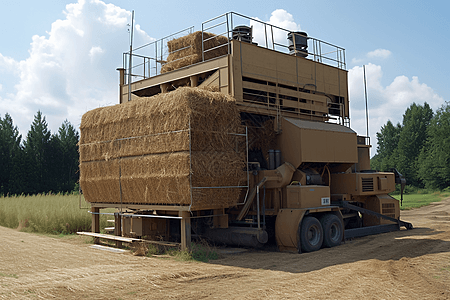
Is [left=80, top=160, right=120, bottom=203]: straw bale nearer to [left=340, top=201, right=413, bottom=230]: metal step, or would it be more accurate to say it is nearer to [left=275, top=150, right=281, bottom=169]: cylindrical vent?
[left=275, top=150, right=281, bottom=169]: cylindrical vent

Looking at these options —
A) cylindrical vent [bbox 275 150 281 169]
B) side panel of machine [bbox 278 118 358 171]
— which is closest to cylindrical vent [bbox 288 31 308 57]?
side panel of machine [bbox 278 118 358 171]

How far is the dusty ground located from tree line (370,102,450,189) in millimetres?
50414

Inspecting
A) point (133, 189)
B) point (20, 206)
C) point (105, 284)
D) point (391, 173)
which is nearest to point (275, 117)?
point (133, 189)

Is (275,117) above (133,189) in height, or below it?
above

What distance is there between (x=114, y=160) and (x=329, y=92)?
9.55 meters

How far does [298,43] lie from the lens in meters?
18.1

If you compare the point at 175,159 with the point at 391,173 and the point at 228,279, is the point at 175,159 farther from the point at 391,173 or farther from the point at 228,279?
the point at 391,173

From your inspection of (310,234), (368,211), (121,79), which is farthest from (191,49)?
(368,211)

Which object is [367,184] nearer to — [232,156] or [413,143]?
[232,156]

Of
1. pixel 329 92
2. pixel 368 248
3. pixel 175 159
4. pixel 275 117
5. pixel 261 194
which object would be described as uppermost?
pixel 329 92

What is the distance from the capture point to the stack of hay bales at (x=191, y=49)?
16098 millimetres

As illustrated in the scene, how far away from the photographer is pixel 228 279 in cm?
887

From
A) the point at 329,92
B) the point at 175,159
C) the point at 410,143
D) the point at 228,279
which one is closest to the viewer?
the point at 228,279

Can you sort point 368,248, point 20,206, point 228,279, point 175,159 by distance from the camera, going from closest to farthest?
point 228,279
point 175,159
point 368,248
point 20,206
